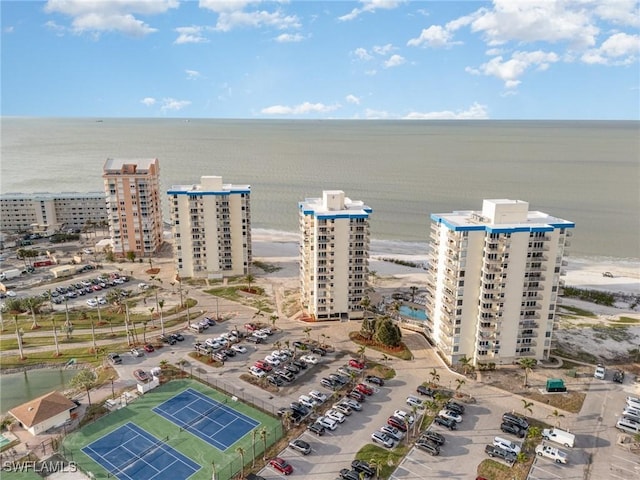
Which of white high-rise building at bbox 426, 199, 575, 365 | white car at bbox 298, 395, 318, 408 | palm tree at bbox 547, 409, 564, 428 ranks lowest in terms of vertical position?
palm tree at bbox 547, 409, 564, 428

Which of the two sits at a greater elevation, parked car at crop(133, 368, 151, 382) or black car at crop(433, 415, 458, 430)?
parked car at crop(133, 368, 151, 382)

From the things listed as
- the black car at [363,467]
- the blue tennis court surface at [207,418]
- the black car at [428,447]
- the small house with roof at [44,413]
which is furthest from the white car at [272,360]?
the small house with roof at [44,413]

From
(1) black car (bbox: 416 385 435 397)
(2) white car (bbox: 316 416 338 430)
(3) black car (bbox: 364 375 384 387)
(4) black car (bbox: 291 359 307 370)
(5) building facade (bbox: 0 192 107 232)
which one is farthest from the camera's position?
(5) building facade (bbox: 0 192 107 232)

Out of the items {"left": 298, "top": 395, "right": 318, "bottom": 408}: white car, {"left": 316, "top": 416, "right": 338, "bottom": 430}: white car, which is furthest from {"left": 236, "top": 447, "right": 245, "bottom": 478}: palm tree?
{"left": 298, "top": 395, "right": 318, "bottom": 408}: white car

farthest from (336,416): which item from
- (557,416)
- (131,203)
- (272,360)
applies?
(131,203)

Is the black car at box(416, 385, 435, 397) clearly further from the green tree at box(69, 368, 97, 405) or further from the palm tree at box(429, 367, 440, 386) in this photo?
the green tree at box(69, 368, 97, 405)

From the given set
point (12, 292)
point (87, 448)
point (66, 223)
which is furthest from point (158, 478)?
point (66, 223)
